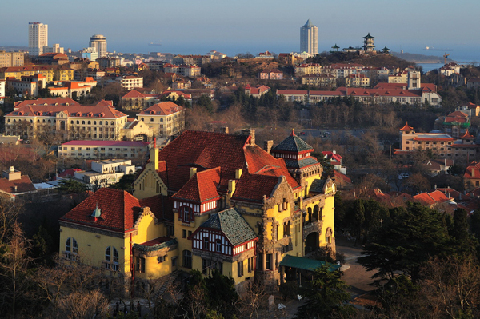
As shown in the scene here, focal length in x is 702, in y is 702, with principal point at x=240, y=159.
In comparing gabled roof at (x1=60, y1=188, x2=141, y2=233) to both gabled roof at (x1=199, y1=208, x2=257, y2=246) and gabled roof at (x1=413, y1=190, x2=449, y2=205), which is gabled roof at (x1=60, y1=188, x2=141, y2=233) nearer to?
gabled roof at (x1=199, y1=208, x2=257, y2=246)

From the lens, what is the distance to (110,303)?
32.8m

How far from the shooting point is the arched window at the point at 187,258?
114 ft

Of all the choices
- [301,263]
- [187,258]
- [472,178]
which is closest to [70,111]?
[472,178]

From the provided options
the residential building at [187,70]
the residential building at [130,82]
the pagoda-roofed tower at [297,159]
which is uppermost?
the residential building at [187,70]

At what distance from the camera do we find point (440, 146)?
300 ft

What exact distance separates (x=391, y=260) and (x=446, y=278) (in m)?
3.44

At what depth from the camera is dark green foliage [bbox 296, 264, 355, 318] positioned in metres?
28.0

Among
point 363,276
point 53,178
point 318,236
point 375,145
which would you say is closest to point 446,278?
point 363,276

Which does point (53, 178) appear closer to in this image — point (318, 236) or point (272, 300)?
point (318, 236)

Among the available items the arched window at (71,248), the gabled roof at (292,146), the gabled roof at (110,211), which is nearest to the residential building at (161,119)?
the gabled roof at (292,146)

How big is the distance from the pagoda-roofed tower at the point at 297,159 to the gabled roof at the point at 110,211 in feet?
29.4

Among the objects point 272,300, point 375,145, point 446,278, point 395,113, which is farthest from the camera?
point 395,113

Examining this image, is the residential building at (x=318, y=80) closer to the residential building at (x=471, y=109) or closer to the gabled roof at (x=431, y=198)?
the residential building at (x=471, y=109)

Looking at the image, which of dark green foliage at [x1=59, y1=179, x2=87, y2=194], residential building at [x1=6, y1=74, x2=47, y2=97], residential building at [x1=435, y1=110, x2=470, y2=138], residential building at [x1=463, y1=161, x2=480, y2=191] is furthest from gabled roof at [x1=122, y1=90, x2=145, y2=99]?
dark green foliage at [x1=59, y1=179, x2=87, y2=194]
